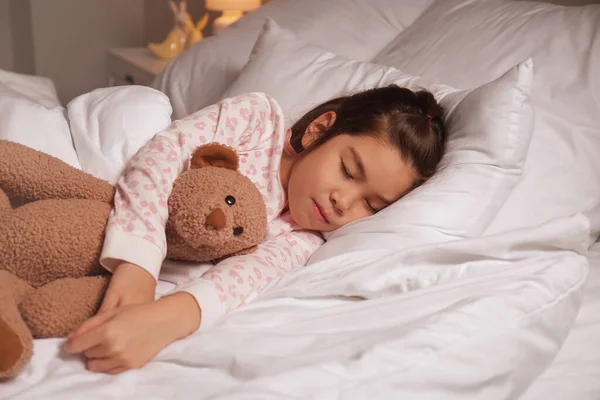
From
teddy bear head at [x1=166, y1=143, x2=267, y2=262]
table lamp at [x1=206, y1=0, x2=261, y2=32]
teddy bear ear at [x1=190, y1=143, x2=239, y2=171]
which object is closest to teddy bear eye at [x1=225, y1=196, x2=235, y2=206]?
teddy bear head at [x1=166, y1=143, x2=267, y2=262]

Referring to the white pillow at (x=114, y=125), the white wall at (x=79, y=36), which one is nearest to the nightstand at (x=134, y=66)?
the white wall at (x=79, y=36)

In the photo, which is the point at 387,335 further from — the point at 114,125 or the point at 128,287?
the point at 114,125

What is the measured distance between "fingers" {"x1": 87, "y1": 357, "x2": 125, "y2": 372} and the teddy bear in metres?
0.07

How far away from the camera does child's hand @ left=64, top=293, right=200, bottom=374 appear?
0.62m

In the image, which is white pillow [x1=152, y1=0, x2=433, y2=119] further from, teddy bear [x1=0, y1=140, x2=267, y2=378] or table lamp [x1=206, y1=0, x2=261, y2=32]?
table lamp [x1=206, y1=0, x2=261, y2=32]

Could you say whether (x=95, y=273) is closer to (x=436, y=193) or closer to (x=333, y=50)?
(x=436, y=193)

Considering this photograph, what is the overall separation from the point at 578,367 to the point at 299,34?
101 cm

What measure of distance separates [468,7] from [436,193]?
668 mm

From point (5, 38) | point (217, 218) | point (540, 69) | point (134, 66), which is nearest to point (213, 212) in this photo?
point (217, 218)

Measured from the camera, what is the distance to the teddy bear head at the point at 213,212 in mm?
769

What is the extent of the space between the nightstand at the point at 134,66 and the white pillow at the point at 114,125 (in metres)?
1.01

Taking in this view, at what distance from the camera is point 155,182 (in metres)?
0.84

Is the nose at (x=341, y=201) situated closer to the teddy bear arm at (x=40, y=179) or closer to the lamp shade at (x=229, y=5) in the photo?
Result: the teddy bear arm at (x=40, y=179)

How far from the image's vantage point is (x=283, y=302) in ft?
2.52
